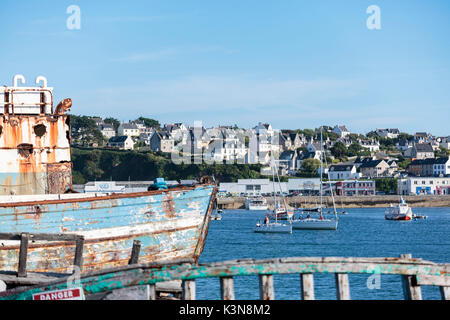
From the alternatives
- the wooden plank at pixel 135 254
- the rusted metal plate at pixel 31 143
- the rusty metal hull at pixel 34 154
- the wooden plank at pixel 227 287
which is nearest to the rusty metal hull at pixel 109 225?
the rusted metal plate at pixel 31 143

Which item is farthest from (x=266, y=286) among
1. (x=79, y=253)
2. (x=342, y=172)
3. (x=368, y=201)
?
(x=342, y=172)

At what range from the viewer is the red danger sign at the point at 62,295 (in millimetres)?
8805

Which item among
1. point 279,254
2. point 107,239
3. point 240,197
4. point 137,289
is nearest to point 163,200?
point 107,239

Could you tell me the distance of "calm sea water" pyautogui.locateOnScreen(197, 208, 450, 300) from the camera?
28703 mm

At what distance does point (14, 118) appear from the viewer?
23266 millimetres

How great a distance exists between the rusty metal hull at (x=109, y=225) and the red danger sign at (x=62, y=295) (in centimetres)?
1138

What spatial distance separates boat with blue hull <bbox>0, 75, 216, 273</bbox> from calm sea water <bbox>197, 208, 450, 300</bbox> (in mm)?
4972

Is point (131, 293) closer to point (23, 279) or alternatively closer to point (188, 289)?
point (188, 289)

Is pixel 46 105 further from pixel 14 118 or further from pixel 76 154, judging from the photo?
pixel 76 154

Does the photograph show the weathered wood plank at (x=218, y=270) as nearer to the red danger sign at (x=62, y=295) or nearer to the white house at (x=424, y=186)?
the red danger sign at (x=62, y=295)

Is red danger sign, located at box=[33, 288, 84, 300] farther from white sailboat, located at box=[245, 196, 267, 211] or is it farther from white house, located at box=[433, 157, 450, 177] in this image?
white house, located at box=[433, 157, 450, 177]

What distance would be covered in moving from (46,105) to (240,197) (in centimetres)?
11648

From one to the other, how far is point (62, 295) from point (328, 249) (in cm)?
4482

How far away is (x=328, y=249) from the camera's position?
52.5 m
